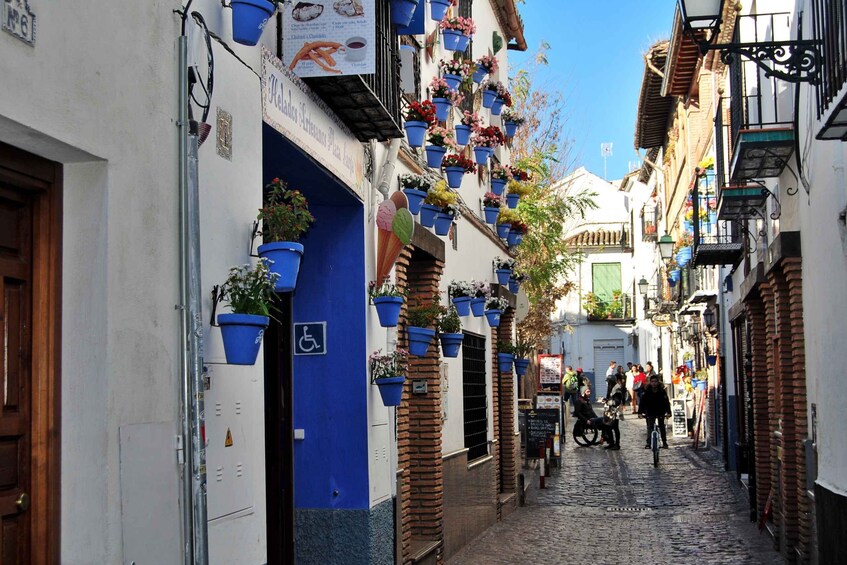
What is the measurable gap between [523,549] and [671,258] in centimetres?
1613

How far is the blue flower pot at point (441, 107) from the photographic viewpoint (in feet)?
42.2

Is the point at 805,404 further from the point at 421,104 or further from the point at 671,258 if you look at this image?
the point at 671,258

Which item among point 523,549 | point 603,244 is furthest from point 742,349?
point 603,244

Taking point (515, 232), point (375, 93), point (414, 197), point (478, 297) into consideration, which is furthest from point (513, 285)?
point (375, 93)

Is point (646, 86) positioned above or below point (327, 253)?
above

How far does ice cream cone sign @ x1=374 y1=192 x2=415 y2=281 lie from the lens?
407 inches

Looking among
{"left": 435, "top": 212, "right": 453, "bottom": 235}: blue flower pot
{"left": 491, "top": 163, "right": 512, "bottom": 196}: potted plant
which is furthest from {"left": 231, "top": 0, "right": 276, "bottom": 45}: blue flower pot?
{"left": 491, "top": 163, "right": 512, "bottom": 196}: potted plant

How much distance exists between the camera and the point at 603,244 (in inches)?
2352

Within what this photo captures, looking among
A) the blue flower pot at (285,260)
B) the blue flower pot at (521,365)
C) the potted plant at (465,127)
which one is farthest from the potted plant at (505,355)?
the blue flower pot at (285,260)

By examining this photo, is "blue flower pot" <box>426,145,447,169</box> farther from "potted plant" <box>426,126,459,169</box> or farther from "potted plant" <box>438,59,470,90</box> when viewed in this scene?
"potted plant" <box>438,59,470,90</box>

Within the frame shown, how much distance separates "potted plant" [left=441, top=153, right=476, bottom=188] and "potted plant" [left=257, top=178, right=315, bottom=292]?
260 inches

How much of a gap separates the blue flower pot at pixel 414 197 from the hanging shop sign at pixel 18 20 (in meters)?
7.35

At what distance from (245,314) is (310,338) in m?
4.22

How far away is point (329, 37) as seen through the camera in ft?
25.5
